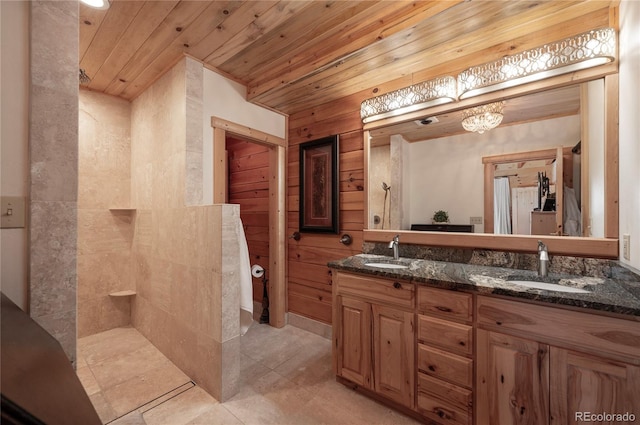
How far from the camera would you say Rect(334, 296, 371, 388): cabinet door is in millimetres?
1705

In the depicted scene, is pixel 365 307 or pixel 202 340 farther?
pixel 202 340

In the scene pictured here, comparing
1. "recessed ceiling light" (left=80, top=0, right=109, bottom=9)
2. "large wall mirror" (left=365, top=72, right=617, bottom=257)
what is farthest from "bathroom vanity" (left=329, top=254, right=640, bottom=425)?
"recessed ceiling light" (left=80, top=0, right=109, bottom=9)

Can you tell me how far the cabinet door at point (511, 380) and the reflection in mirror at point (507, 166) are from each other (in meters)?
0.75

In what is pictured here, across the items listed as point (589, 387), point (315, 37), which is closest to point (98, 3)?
point (315, 37)

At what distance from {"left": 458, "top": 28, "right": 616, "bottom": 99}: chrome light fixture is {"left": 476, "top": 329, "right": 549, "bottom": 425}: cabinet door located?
60.0 inches

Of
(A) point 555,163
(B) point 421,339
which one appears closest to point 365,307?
(B) point 421,339

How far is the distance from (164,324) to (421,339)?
208 cm

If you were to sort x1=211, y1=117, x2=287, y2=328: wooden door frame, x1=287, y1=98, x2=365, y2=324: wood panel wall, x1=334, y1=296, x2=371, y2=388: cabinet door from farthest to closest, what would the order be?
x1=211, y1=117, x2=287, y2=328: wooden door frame, x1=287, y1=98, x2=365, y2=324: wood panel wall, x1=334, y1=296, x2=371, y2=388: cabinet door

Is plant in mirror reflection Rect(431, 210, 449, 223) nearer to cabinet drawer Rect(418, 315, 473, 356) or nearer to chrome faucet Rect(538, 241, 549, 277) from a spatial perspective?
chrome faucet Rect(538, 241, 549, 277)

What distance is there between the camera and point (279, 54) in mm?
2119

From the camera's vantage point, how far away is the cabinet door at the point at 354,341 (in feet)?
5.59

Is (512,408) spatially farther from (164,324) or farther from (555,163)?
(164,324)

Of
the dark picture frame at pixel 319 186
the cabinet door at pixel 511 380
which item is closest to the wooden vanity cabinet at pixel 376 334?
the cabinet door at pixel 511 380
